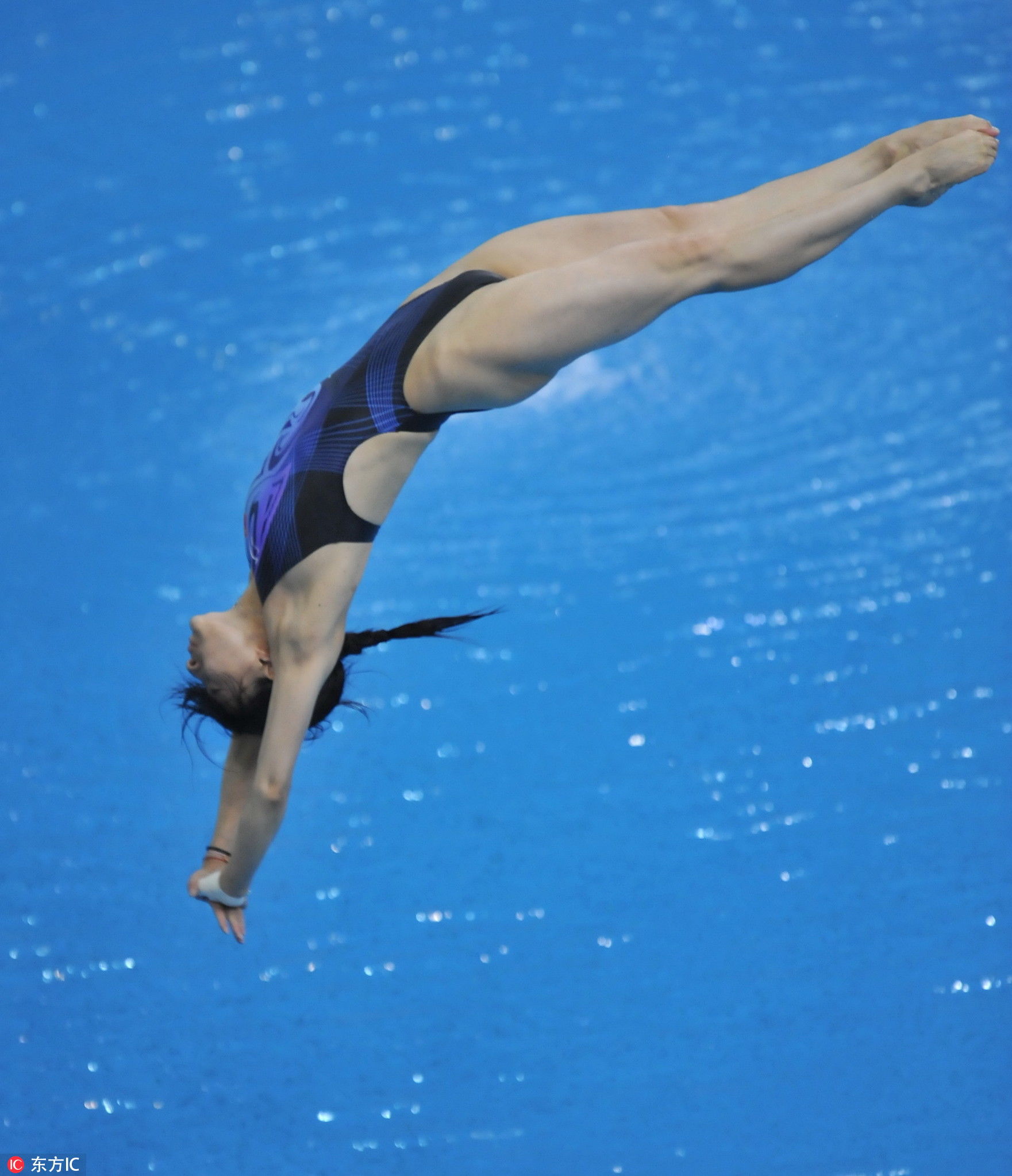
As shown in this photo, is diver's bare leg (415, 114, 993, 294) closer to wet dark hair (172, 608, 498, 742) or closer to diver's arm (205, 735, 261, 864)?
wet dark hair (172, 608, 498, 742)

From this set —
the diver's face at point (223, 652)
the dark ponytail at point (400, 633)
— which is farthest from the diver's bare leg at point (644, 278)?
the diver's face at point (223, 652)

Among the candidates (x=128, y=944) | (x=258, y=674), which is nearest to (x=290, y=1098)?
(x=128, y=944)

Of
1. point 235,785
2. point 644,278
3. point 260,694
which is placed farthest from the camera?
point 235,785

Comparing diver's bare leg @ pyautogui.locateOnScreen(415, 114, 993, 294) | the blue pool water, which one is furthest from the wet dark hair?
the blue pool water

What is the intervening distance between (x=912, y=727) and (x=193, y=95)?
2.46 metres

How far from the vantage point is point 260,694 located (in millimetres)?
2131

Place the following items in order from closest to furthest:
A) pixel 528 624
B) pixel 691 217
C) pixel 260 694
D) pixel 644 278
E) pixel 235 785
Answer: pixel 644 278, pixel 691 217, pixel 260 694, pixel 235 785, pixel 528 624

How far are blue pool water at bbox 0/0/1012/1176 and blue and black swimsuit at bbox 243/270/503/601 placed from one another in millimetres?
1106

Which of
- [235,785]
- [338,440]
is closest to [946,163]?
[338,440]

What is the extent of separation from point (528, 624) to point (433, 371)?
4.34 feet

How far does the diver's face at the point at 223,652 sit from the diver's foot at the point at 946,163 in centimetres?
116

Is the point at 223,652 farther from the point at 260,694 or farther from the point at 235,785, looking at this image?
the point at 235,785

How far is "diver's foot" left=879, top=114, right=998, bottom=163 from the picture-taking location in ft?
6.51

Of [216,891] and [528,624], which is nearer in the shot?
[216,891]
